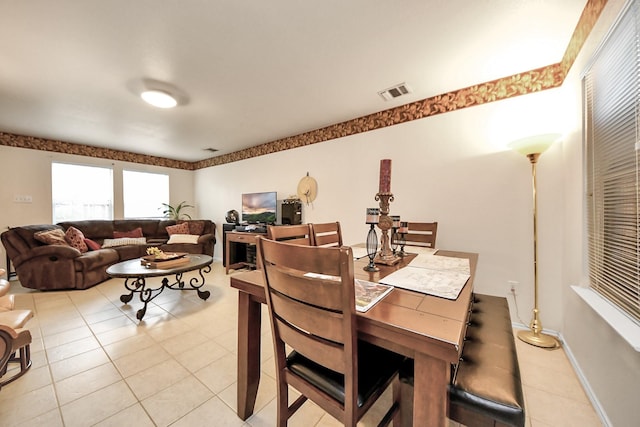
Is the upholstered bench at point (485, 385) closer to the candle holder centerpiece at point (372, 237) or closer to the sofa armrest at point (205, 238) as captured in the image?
the candle holder centerpiece at point (372, 237)

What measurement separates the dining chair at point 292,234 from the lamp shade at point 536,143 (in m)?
1.81

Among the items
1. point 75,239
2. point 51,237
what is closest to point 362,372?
point 51,237

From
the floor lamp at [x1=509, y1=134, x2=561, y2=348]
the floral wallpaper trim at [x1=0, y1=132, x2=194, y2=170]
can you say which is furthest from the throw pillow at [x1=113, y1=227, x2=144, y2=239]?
the floor lamp at [x1=509, y1=134, x2=561, y2=348]

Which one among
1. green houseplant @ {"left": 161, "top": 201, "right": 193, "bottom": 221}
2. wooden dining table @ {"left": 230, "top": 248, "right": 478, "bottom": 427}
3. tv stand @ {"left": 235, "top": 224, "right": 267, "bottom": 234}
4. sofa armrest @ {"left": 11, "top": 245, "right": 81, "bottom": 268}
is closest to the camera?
wooden dining table @ {"left": 230, "top": 248, "right": 478, "bottom": 427}

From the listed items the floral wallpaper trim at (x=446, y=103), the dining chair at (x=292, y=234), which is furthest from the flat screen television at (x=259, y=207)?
the dining chair at (x=292, y=234)

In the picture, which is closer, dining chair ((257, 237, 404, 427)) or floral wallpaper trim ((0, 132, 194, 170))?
dining chair ((257, 237, 404, 427))

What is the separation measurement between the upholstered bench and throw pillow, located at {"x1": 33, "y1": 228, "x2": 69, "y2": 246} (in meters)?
4.73

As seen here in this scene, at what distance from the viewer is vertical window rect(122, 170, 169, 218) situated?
5008 mm

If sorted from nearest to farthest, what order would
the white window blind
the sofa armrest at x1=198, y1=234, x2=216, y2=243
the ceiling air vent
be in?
the white window blind
the ceiling air vent
the sofa armrest at x1=198, y1=234, x2=216, y2=243

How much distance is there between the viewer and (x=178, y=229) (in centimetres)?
496

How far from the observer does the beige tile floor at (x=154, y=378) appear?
1270 millimetres

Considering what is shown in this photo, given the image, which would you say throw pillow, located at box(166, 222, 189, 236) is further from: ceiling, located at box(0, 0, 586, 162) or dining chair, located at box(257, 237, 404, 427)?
dining chair, located at box(257, 237, 404, 427)

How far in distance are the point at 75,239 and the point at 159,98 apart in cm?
297

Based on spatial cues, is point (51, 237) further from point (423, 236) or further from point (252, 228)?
point (423, 236)
